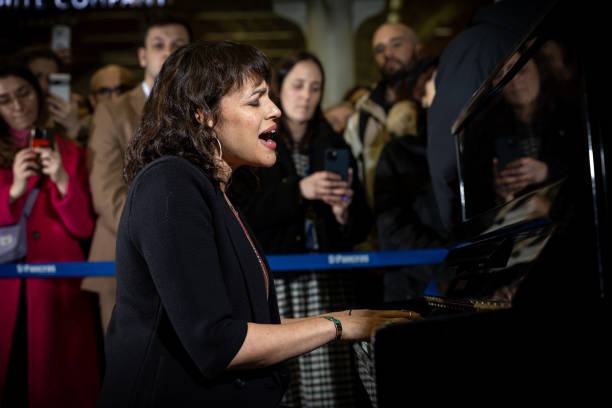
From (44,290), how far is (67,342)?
29 centimetres

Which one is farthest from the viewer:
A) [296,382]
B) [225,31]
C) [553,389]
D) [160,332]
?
[225,31]

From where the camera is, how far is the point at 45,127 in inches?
118

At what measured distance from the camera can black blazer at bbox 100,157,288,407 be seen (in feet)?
3.82

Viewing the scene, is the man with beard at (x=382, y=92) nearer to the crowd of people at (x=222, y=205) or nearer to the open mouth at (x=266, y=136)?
the crowd of people at (x=222, y=205)

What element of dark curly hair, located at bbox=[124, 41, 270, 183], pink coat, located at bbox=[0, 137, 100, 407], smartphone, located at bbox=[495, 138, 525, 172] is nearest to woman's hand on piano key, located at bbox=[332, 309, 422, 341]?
dark curly hair, located at bbox=[124, 41, 270, 183]

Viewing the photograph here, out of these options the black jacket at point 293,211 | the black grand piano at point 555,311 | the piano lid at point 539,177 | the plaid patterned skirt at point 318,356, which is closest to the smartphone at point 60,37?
the black jacket at point 293,211

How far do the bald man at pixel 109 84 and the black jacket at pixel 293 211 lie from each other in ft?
5.33

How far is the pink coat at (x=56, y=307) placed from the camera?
2.82 metres

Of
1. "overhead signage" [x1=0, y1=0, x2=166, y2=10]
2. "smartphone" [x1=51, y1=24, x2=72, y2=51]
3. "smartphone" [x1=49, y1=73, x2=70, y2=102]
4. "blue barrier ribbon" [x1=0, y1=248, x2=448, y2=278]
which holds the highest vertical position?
"overhead signage" [x1=0, y1=0, x2=166, y2=10]

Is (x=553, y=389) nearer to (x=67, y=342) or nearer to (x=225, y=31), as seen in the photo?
(x=67, y=342)

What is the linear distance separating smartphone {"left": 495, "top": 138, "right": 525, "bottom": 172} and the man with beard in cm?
184

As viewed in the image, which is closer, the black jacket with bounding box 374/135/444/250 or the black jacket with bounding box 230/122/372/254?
the black jacket with bounding box 230/122/372/254

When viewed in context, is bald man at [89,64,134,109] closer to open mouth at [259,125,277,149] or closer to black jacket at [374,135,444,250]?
black jacket at [374,135,444,250]

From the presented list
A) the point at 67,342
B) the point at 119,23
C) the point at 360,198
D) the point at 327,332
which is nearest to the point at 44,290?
the point at 67,342
